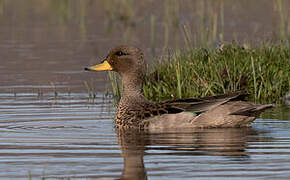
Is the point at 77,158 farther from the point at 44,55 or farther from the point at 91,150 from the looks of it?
the point at 44,55

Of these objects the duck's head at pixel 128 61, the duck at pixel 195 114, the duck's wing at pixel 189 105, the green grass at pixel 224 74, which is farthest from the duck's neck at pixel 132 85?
the green grass at pixel 224 74

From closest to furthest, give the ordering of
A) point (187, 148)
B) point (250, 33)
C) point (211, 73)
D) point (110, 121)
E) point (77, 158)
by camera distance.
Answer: point (77, 158), point (187, 148), point (110, 121), point (211, 73), point (250, 33)

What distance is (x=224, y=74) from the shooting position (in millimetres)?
13539

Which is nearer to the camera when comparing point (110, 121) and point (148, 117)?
point (148, 117)

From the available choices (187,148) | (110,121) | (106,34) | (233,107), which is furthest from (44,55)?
(187,148)

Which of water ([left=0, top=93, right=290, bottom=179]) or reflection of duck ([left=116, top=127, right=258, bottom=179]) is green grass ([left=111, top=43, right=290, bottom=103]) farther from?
reflection of duck ([left=116, top=127, right=258, bottom=179])

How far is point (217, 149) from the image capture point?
8.92 m

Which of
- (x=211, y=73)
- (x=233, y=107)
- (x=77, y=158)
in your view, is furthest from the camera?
(x=211, y=73)

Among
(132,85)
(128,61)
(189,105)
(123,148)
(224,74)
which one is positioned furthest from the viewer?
(224,74)

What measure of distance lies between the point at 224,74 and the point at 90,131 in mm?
3638

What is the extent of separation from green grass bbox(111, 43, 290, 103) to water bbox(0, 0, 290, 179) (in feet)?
2.13

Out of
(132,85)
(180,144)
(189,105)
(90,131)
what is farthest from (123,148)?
(132,85)

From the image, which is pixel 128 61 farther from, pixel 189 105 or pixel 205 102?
pixel 205 102

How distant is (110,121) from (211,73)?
2.44 meters
